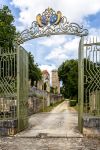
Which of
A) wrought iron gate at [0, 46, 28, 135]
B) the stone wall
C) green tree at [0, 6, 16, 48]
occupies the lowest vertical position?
the stone wall

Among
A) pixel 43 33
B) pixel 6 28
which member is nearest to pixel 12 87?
pixel 43 33

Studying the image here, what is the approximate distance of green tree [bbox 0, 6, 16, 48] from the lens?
22266 millimetres

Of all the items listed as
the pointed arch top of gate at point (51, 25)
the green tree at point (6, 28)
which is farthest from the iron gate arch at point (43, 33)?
the green tree at point (6, 28)

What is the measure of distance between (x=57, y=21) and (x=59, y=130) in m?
3.89

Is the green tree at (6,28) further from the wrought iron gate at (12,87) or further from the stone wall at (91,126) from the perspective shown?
the stone wall at (91,126)

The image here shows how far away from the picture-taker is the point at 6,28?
74.6 feet

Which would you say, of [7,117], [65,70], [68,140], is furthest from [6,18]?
[65,70]

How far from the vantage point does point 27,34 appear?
44.4 ft

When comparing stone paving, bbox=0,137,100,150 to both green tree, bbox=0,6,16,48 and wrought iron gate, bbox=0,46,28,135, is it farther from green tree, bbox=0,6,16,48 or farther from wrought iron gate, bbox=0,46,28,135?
green tree, bbox=0,6,16,48

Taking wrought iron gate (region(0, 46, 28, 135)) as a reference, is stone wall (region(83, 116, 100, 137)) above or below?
below

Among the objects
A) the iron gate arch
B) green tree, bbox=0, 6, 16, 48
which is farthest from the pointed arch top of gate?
green tree, bbox=0, 6, 16, 48

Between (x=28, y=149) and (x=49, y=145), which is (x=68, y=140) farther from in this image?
(x=28, y=149)

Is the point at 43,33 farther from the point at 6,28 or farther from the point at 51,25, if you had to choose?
the point at 6,28

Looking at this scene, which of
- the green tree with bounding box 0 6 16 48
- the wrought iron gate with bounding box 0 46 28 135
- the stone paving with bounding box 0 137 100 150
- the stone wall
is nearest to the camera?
the stone paving with bounding box 0 137 100 150
